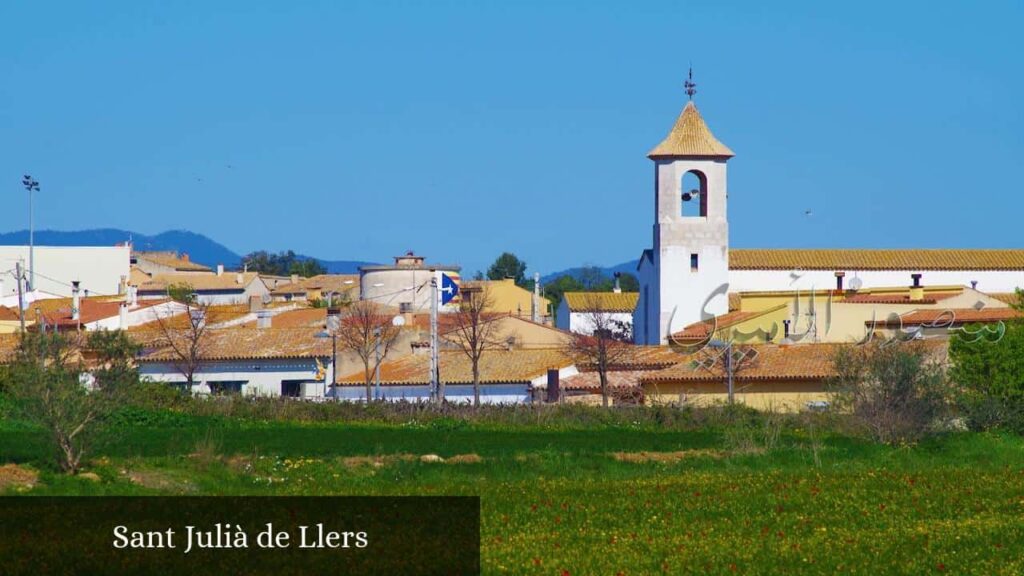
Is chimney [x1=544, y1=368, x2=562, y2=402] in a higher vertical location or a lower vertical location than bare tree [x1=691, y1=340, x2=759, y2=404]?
lower

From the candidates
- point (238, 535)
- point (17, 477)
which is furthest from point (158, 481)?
point (238, 535)

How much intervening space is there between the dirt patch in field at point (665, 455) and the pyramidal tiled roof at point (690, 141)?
42064 mm

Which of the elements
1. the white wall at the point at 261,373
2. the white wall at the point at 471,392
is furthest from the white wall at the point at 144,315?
the white wall at the point at 471,392

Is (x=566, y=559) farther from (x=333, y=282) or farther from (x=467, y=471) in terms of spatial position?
(x=333, y=282)

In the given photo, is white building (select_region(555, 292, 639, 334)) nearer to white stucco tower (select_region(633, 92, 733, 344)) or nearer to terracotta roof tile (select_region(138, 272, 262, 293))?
white stucco tower (select_region(633, 92, 733, 344))

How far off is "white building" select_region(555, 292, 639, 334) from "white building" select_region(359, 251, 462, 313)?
30.0 ft

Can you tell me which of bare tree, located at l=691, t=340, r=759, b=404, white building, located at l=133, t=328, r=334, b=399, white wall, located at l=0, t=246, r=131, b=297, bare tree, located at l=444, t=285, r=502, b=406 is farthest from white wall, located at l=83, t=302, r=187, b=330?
white wall, located at l=0, t=246, r=131, b=297

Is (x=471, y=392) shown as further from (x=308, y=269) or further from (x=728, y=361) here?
(x=308, y=269)

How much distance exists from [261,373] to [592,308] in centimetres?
2826

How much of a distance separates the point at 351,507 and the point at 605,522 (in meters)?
3.03

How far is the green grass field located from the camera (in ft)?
55.0

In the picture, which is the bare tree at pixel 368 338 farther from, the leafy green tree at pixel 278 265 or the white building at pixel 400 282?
the leafy green tree at pixel 278 265

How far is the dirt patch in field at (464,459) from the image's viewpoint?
94.0 feet

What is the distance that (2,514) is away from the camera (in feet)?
61.3
